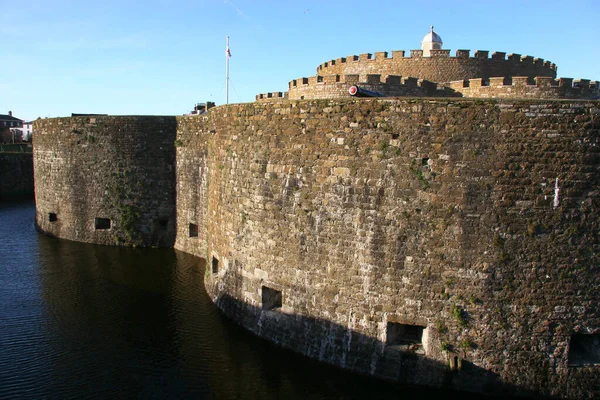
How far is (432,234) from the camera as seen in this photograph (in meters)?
8.17

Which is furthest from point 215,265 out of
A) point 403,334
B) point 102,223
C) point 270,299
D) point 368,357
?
point 102,223

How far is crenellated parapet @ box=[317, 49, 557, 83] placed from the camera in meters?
15.9

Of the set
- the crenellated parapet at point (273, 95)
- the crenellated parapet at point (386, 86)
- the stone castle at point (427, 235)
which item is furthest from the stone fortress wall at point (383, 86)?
the stone castle at point (427, 235)

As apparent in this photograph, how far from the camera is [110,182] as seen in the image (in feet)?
60.4

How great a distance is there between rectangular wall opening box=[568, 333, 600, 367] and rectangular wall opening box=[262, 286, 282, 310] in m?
5.79

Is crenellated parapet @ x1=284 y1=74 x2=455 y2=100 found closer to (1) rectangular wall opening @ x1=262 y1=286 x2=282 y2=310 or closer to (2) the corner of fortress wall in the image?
(2) the corner of fortress wall

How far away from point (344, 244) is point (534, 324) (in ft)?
11.7

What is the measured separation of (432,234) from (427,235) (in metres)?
0.09

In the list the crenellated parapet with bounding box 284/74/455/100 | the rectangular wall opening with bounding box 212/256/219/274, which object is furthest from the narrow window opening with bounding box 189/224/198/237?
the crenellated parapet with bounding box 284/74/455/100

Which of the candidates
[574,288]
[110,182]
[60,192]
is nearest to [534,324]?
[574,288]

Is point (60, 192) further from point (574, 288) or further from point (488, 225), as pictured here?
point (574, 288)

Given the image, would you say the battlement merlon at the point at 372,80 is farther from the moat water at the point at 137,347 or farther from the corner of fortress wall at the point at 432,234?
the moat water at the point at 137,347

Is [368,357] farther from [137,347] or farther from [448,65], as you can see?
[448,65]

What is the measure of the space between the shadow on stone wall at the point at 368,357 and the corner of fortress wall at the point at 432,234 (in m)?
0.03
